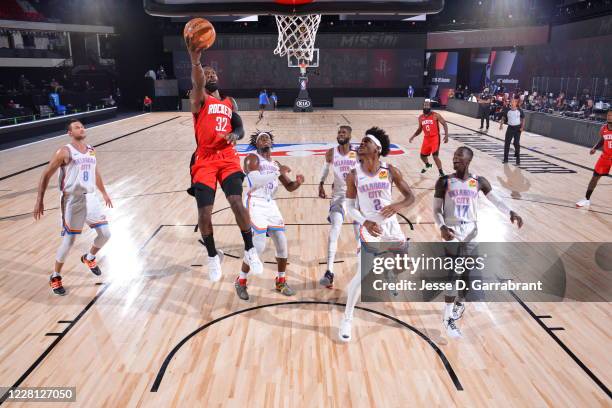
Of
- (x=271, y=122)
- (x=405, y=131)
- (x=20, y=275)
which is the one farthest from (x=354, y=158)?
(x=271, y=122)

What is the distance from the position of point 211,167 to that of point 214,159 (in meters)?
0.08

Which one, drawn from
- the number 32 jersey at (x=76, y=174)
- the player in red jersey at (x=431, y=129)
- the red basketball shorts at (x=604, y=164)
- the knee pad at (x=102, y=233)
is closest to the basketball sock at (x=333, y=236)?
the knee pad at (x=102, y=233)

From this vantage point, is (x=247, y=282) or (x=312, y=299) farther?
(x=247, y=282)

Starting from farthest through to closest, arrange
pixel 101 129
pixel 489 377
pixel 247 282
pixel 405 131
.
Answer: pixel 101 129
pixel 405 131
pixel 247 282
pixel 489 377

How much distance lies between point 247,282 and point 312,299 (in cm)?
87

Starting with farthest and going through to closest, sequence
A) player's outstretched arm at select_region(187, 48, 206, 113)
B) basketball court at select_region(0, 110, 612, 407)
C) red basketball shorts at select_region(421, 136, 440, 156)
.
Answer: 1. red basketball shorts at select_region(421, 136, 440, 156)
2. player's outstretched arm at select_region(187, 48, 206, 113)
3. basketball court at select_region(0, 110, 612, 407)

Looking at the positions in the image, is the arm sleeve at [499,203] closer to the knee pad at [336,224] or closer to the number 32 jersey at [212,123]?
the knee pad at [336,224]

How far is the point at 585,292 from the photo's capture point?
5266mm

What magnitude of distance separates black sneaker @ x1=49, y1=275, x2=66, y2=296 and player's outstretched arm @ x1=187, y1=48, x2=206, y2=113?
2.64 meters

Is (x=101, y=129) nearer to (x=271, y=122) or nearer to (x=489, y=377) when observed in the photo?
(x=271, y=122)

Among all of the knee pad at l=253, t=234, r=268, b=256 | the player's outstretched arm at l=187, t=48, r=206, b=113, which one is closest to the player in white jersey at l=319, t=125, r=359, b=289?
the knee pad at l=253, t=234, r=268, b=256

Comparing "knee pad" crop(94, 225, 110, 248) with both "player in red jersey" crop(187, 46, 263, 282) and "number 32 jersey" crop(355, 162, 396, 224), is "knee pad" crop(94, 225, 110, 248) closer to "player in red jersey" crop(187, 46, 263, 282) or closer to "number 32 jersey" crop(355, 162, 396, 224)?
"player in red jersey" crop(187, 46, 263, 282)

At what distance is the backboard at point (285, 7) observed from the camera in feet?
31.7

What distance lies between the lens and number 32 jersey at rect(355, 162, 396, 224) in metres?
4.21
